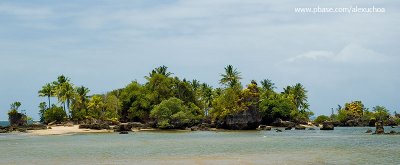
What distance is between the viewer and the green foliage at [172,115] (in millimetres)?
96250

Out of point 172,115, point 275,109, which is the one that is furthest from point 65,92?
point 275,109

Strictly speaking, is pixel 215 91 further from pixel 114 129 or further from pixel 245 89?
pixel 114 129

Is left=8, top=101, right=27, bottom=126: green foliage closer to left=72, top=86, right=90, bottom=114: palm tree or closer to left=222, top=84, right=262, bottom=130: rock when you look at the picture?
left=72, top=86, right=90, bottom=114: palm tree

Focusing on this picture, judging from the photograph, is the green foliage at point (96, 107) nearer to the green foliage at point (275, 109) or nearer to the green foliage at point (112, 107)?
the green foliage at point (112, 107)

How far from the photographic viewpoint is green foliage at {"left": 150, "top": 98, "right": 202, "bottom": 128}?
316ft

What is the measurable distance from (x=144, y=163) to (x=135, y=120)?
84675 millimetres

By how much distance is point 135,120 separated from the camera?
114062 millimetres

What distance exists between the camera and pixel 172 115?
96.1 m

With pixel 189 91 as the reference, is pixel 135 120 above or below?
Result: below

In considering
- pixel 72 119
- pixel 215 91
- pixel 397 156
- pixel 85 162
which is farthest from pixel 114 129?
pixel 397 156

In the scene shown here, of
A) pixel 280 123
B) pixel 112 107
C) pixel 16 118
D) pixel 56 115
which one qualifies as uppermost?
pixel 112 107

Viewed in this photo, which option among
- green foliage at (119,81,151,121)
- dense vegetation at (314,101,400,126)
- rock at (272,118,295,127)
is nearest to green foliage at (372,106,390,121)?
dense vegetation at (314,101,400,126)

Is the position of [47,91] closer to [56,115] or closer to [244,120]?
[56,115]

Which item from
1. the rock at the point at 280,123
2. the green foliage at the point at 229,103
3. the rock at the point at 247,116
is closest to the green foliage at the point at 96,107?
the green foliage at the point at 229,103
